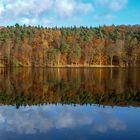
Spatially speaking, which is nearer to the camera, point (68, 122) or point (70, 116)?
point (68, 122)

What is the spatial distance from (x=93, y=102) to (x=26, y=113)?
23.8 feet

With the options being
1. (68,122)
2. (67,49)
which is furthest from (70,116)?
(67,49)

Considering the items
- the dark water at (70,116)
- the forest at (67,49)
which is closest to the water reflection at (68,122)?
the dark water at (70,116)

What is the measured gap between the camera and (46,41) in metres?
120

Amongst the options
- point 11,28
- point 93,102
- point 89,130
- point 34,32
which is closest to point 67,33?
point 34,32

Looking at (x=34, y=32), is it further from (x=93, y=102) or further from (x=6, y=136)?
(x=6, y=136)

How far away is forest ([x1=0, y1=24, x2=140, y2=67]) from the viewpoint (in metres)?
109

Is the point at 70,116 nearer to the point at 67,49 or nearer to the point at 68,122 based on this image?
the point at 68,122

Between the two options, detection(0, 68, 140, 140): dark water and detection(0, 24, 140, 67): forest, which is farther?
detection(0, 24, 140, 67): forest

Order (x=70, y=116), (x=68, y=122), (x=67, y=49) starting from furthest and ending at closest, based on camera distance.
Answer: (x=67, y=49) < (x=70, y=116) < (x=68, y=122)

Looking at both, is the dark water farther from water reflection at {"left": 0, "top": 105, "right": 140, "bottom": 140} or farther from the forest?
the forest

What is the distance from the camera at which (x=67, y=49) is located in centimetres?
11419

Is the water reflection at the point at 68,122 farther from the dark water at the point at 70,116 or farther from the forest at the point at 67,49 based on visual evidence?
the forest at the point at 67,49

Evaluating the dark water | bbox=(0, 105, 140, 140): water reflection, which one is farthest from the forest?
bbox=(0, 105, 140, 140): water reflection
